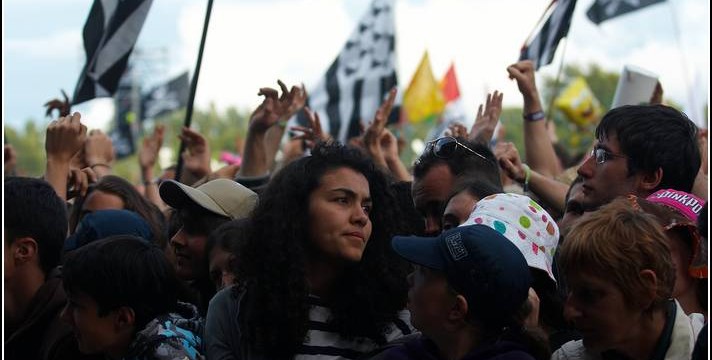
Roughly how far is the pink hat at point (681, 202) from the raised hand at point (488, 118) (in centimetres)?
225

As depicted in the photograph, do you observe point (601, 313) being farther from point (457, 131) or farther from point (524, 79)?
point (457, 131)

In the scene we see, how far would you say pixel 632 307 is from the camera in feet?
10.6

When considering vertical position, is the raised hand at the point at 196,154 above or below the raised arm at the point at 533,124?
below

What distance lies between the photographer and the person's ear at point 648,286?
126 inches

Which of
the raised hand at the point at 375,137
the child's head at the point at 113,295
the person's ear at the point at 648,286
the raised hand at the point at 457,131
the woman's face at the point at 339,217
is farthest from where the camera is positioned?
the raised hand at the point at 375,137

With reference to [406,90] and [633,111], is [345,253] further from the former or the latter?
[406,90]

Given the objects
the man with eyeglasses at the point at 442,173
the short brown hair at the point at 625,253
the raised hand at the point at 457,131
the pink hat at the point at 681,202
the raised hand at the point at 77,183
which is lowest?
the raised hand at the point at 77,183

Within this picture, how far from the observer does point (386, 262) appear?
4.09 meters

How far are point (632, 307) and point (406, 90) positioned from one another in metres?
10.3

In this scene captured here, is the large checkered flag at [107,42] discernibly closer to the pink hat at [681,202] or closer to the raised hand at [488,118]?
the raised hand at [488,118]

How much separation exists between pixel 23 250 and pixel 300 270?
1.47 metres

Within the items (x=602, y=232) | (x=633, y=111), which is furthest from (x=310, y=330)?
(x=633, y=111)

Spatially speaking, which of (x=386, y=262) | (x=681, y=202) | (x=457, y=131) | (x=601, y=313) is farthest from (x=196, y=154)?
(x=601, y=313)

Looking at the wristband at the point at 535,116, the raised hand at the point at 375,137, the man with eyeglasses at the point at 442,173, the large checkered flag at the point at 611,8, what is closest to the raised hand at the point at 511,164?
the man with eyeglasses at the point at 442,173
